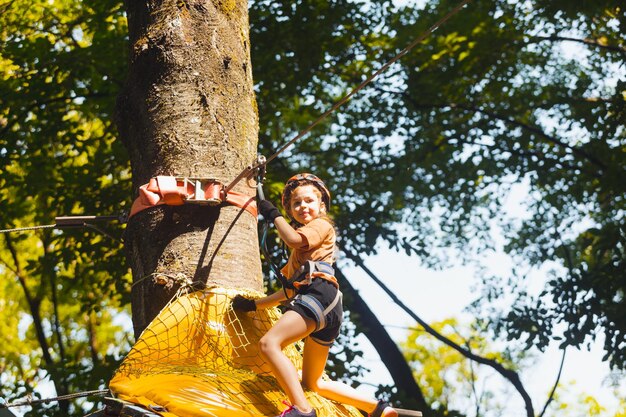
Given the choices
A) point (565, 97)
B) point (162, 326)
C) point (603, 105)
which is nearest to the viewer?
point (162, 326)

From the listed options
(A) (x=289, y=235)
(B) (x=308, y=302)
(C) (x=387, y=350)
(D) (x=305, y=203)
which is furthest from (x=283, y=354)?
(C) (x=387, y=350)

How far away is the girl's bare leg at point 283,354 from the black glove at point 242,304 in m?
0.22

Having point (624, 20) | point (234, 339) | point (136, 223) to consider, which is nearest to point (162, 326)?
point (234, 339)

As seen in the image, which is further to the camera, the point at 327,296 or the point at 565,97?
the point at 565,97

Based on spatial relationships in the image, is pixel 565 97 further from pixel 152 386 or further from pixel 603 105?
pixel 152 386

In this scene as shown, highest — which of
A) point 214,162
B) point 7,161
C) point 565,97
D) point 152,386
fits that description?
point 565,97

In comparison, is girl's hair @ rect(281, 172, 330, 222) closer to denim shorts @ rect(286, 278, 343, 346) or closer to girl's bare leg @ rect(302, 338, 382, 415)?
denim shorts @ rect(286, 278, 343, 346)

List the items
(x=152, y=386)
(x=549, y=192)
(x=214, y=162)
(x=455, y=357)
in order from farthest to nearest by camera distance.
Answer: (x=455, y=357) → (x=549, y=192) → (x=214, y=162) → (x=152, y=386)

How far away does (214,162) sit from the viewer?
3.52 m

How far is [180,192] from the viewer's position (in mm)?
3359

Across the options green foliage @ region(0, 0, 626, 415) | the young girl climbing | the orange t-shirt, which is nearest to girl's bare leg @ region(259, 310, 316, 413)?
the young girl climbing

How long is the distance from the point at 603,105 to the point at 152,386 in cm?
897

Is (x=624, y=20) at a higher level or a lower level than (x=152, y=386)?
higher

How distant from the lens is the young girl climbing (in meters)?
3.02
